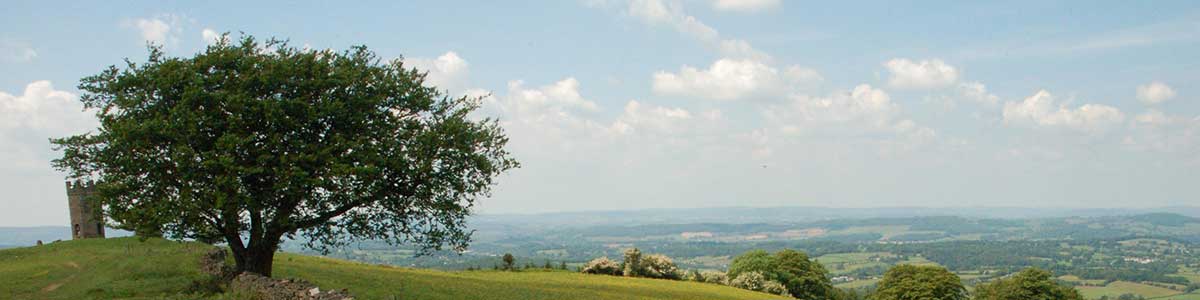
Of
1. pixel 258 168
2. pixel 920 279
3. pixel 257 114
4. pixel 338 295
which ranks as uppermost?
pixel 257 114

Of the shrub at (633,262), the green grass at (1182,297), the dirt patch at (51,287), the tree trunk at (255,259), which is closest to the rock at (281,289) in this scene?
the tree trunk at (255,259)

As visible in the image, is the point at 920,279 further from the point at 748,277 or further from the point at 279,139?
the point at 279,139

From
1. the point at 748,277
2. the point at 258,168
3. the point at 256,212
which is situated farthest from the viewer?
the point at 748,277

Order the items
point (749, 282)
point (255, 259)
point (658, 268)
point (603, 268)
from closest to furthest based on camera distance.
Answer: point (255, 259)
point (603, 268)
point (658, 268)
point (749, 282)

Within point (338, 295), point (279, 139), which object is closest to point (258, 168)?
point (279, 139)

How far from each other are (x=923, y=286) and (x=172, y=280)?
64.8m

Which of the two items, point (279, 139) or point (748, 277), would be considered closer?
point (279, 139)

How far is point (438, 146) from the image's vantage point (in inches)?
1228

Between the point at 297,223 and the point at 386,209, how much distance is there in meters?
3.37

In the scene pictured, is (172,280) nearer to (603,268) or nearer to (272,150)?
(272,150)

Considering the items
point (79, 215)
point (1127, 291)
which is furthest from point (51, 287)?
point (1127, 291)

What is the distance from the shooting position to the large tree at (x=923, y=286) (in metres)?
76.4

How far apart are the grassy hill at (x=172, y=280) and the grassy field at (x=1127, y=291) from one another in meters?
150

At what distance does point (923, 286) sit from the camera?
76375 mm
